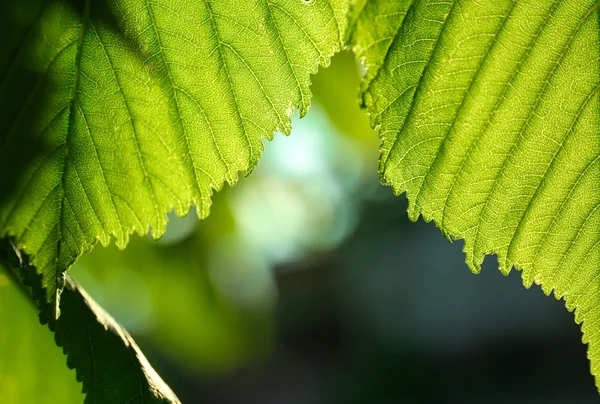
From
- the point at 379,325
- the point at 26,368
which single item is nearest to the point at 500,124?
the point at 26,368

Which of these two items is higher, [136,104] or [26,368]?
[136,104]

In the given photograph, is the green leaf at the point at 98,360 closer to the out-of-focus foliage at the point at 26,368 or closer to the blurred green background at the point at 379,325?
the out-of-focus foliage at the point at 26,368

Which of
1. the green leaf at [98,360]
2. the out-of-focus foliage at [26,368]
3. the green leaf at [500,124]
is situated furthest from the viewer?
the out-of-focus foliage at [26,368]

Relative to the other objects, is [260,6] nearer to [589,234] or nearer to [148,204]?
[148,204]

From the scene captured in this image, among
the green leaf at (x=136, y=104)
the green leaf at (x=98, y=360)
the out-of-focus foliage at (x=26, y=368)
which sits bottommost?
the out-of-focus foliage at (x=26, y=368)

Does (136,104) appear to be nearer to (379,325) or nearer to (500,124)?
(500,124)

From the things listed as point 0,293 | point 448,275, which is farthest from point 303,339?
point 0,293

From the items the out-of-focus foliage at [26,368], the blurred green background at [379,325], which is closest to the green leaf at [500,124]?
the out-of-focus foliage at [26,368]
